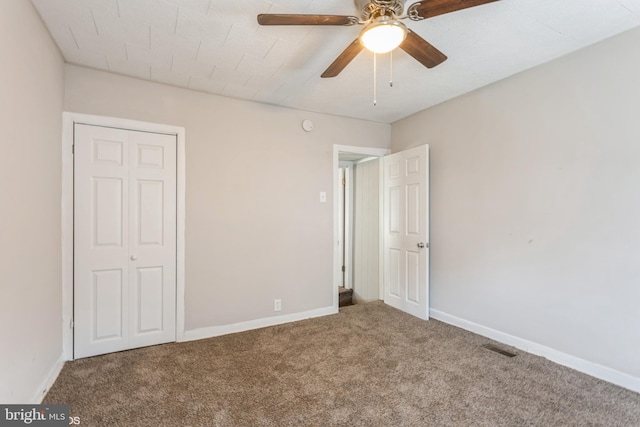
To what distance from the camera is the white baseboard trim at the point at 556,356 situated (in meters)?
2.03

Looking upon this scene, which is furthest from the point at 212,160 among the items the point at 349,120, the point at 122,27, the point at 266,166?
the point at 349,120

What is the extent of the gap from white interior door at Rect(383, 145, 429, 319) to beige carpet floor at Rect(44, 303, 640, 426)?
0.73 metres

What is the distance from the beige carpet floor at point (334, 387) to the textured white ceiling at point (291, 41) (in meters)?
2.41

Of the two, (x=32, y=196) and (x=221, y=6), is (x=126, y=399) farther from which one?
(x=221, y=6)

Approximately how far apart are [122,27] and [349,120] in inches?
97.3

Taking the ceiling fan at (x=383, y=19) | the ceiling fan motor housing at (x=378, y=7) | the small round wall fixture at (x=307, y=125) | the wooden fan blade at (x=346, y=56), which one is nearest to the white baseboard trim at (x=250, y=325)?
the small round wall fixture at (x=307, y=125)

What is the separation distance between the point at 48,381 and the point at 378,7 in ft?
10.2

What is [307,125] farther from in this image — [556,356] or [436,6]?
[556,356]

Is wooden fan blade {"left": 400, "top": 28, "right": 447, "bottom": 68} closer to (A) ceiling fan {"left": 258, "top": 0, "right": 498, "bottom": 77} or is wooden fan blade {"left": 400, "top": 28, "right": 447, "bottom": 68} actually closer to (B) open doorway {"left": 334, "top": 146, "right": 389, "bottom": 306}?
(A) ceiling fan {"left": 258, "top": 0, "right": 498, "bottom": 77}

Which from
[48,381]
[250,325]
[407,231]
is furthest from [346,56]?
[48,381]

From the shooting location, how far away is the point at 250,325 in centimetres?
315

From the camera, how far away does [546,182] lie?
8.03 feet

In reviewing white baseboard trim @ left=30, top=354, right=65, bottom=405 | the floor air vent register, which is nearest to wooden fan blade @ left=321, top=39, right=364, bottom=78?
the floor air vent register

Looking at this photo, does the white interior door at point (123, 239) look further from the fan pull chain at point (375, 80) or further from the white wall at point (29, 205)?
the fan pull chain at point (375, 80)
